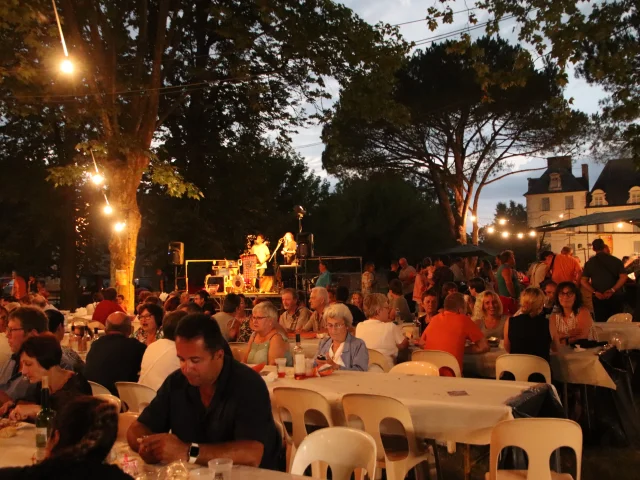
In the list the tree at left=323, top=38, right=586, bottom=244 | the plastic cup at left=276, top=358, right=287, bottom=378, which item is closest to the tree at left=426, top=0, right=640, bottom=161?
the plastic cup at left=276, top=358, right=287, bottom=378

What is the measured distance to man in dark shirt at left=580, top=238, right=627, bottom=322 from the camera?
9.07m

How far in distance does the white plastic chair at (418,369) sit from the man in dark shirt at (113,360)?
2.06 metres

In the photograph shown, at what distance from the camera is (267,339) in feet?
17.0

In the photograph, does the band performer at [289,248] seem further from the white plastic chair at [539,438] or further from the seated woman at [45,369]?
the white plastic chair at [539,438]

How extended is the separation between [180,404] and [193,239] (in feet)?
56.5

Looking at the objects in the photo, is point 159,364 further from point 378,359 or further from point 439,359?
point 439,359

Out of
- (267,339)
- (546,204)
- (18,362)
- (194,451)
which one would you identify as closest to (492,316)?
(267,339)

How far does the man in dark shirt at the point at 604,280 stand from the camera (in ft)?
29.8

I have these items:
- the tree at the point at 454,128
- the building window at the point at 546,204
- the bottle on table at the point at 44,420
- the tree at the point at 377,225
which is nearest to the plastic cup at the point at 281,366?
the bottle on table at the point at 44,420

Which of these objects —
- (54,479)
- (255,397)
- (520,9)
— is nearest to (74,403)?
(54,479)

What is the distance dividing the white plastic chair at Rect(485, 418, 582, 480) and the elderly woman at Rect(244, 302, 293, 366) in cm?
232

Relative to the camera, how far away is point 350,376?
4629mm

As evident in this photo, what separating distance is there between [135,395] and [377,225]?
85.1ft

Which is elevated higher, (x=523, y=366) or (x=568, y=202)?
(x=568, y=202)
